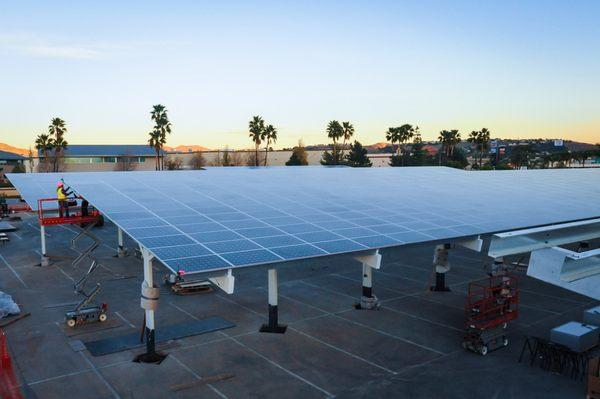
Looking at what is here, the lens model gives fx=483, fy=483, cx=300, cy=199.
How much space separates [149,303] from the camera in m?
18.2

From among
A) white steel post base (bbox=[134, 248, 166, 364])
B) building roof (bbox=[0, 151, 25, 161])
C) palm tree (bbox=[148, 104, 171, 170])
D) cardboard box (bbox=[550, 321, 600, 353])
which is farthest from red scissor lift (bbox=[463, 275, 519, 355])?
building roof (bbox=[0, 151, 25, 161])

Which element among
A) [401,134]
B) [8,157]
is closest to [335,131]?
[401,134]

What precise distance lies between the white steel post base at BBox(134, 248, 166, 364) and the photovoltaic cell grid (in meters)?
1.67

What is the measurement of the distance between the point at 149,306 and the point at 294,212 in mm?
7442

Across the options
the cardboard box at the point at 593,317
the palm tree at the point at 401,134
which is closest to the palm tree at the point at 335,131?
the palm tree at the point at 401,134

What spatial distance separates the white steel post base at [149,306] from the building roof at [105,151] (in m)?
118

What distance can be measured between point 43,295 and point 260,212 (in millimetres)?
16177

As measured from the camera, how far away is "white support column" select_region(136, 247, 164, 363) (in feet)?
58.4

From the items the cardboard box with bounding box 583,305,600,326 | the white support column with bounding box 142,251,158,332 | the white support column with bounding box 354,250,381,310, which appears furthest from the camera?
the white support column with bounding box 354,250,381,310

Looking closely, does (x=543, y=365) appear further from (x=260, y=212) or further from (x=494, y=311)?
(x=260, y=212)

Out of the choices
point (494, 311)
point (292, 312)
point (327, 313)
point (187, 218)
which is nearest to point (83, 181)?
point (187, 218)

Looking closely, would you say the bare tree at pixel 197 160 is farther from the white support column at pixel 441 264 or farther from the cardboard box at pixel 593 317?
the cardboard box at pixel 593 317

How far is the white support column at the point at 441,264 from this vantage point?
27.1 metres

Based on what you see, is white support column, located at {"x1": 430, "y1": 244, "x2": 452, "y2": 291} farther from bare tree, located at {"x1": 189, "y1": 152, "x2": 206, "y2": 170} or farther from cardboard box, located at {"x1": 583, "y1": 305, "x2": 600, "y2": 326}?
bare tree, located at {"x1": 189, "y1": 152, "x2": 206, "y2": 170}
